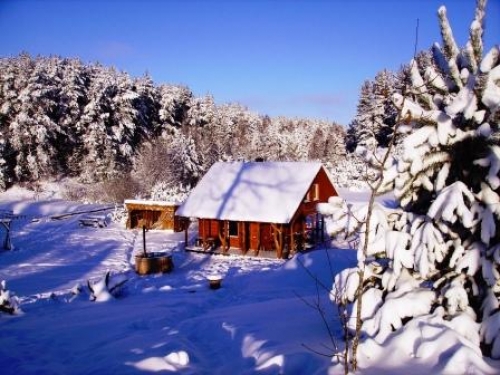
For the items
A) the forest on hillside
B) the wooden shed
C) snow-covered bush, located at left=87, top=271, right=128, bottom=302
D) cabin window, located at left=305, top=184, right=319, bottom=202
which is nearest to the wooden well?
snow-covered bush, located at left=87, top=271, right=128, bottom=302

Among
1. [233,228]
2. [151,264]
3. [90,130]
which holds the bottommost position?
[151,264]

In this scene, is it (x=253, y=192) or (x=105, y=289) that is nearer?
(x=105, y=289)

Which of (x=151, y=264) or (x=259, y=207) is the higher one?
(x=259, y=207)

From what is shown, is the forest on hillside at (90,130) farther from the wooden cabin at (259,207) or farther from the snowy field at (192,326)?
the snowy field at (192,326)

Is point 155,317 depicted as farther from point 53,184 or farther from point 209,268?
point 53,184

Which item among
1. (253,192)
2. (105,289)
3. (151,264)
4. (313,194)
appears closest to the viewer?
(105,289)

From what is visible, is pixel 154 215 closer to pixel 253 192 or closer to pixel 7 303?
pixel 253 192

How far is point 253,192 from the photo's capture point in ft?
71.8

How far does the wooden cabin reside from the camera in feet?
67.4

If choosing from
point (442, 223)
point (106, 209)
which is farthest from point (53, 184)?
point (442, 223)

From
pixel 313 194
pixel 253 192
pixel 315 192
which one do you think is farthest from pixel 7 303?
pixel 315 192

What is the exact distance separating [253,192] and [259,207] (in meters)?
1.39

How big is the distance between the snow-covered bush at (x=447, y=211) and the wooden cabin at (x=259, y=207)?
13.0 m

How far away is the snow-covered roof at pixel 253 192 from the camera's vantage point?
66.8 ft
